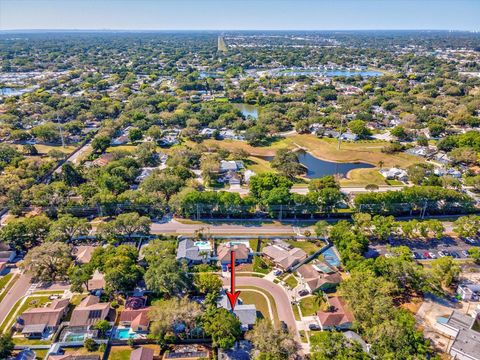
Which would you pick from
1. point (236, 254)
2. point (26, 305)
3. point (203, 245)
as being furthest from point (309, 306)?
point (26, 305)

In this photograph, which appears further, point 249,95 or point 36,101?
point 249,95

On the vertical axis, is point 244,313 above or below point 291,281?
above

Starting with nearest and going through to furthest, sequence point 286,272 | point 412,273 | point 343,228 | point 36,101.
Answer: point 412,273, point 286,272, point 343,228, point 36,101

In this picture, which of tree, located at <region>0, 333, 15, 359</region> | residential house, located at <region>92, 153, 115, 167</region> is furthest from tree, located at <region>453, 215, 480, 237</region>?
residential house, located at <region>92, 153, 115, 167</region>

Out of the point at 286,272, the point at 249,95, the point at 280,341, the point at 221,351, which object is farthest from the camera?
the point at 249,95

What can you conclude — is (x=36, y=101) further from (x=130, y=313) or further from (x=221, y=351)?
(x=221, y=351)

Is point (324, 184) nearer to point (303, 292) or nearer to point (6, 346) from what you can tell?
point (303, 292)

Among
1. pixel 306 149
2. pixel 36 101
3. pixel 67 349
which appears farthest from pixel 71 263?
pixel 36 101
